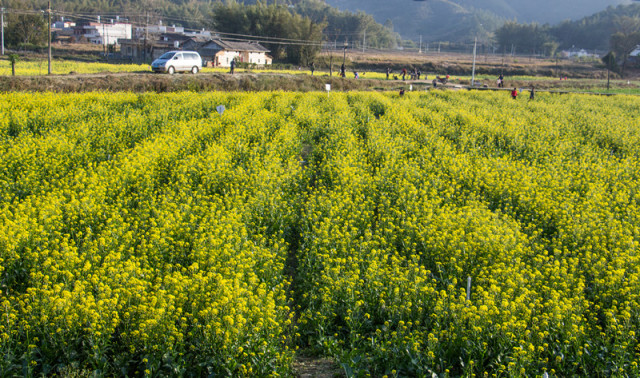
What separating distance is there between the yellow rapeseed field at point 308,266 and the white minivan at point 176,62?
21.1 meters

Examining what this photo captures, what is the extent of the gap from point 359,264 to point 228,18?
77201 mm

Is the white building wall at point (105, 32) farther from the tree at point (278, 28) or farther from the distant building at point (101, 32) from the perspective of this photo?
the tree at point (278, 28)

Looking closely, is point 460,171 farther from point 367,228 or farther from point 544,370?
point 544,370

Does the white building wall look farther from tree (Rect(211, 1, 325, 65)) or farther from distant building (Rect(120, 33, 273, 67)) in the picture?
distant building (Rect(120, 33, 273, 67))

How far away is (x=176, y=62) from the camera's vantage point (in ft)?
116

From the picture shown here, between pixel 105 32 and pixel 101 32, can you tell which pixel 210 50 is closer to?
pixel 105 32

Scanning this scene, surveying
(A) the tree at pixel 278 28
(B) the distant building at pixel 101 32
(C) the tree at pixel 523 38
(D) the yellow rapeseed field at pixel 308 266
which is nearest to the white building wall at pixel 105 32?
(B) the distant building at pixel 101 32

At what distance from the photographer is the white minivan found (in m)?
34.3

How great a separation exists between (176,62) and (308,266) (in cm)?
3088

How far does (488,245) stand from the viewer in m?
7.77

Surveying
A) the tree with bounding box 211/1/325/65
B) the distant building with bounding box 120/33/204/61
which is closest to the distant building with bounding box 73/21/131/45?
the tree with bounding box 211/1/325/65

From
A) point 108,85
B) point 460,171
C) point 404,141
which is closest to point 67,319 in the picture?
point 460,171

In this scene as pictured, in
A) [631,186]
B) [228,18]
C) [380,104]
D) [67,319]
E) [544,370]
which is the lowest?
[544,370]

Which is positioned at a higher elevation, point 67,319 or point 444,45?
point 444,45
